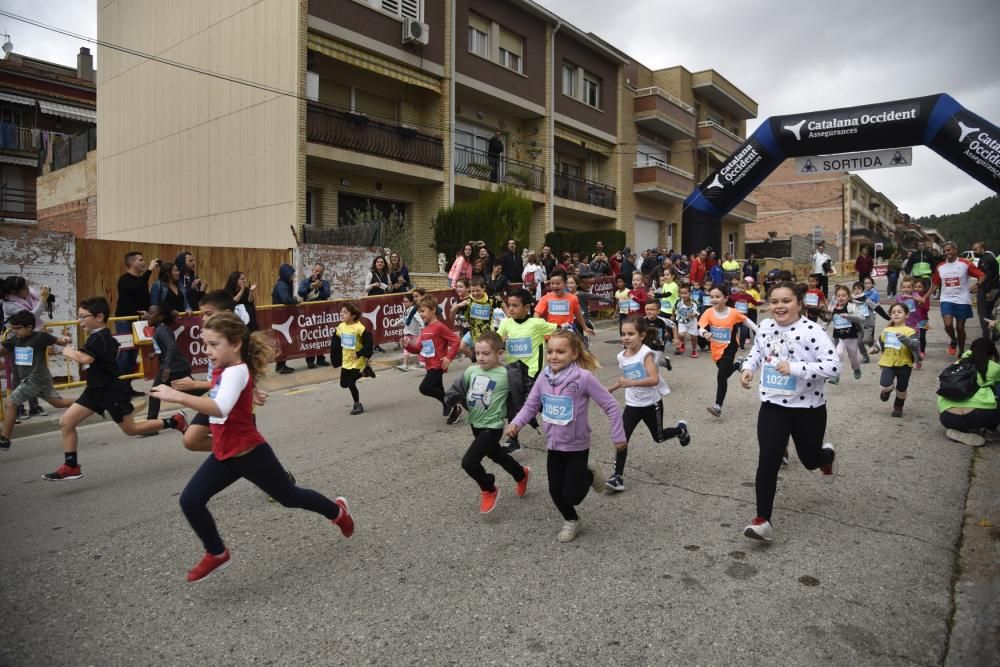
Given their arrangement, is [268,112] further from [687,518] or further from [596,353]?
[687,518]

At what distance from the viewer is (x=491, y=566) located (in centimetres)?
405

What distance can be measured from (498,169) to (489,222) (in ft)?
16.9

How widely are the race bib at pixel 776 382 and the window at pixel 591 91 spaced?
26667 mm

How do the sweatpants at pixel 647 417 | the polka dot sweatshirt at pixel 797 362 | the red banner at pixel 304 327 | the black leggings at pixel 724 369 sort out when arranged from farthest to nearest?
the red banner at pixel 304 327 → the black leggings at pixel 724 369 → the sweatpants at pixel 647 417 → the polka dot sweatshirt at pixel 797 362

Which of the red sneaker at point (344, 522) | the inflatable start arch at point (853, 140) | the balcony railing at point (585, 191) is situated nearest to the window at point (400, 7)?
the balcony railing at point (585, 191)

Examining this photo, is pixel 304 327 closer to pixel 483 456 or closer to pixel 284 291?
pixel 284 291

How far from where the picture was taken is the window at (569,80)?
91.8ft

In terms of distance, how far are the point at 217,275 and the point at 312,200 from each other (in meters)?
6.34

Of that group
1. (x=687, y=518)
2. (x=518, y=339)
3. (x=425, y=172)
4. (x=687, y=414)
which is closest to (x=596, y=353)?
(x=687, y=414)

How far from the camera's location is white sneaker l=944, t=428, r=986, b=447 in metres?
6.53

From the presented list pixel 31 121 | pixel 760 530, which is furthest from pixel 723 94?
pixel 760 530

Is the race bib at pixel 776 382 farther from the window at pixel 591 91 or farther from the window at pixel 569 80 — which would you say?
the window at pixel 591 91

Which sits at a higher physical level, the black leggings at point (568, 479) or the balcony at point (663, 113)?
the balcony at point (663, 113)

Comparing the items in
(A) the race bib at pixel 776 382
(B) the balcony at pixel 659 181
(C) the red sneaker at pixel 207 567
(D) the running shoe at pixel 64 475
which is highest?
(B) the balcony at pixel 659 181
